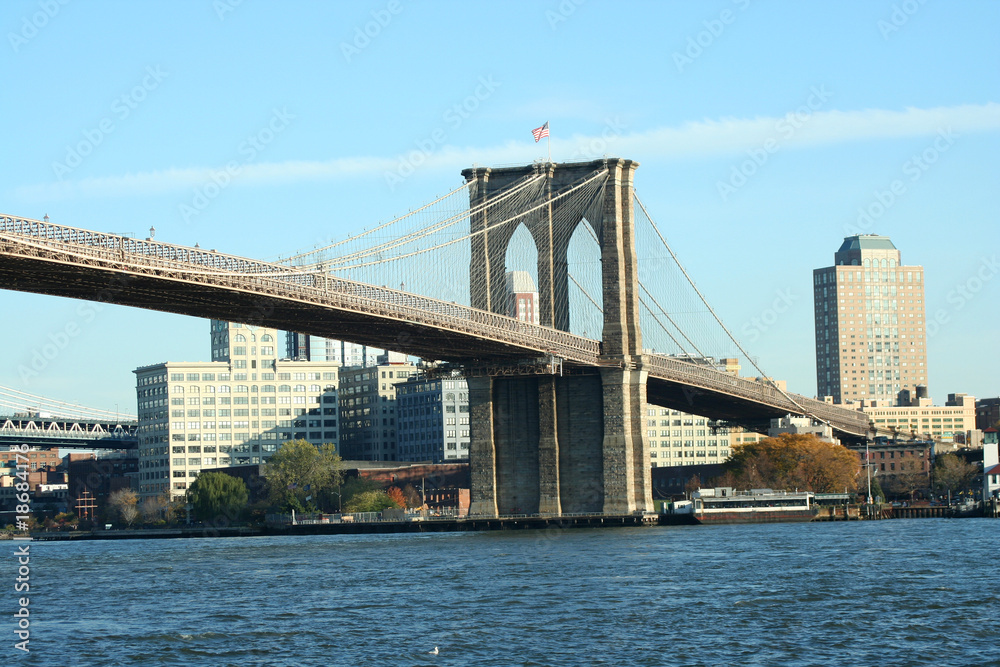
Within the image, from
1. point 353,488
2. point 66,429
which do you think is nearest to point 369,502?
point 353,488

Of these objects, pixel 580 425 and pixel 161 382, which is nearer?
pixel 580 425

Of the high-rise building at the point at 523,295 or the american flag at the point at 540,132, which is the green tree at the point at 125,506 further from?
the american flag at the point at 540,132

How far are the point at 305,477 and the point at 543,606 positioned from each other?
7607cm

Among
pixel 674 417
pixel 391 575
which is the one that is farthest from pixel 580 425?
pixel 674 417

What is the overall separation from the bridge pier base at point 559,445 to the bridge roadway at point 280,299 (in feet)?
5.81

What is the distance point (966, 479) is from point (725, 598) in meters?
73.7

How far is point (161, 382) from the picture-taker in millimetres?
145875

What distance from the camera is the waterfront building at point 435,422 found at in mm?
139875

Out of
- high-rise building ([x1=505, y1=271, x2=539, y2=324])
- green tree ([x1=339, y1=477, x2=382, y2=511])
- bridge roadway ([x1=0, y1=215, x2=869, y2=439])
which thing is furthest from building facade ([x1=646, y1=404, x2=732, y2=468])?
bridge roadway ([x1=0, y1=215, x2=869, y2=439])

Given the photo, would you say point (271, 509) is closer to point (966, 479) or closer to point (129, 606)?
point (966, 479)

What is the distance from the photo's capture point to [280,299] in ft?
191

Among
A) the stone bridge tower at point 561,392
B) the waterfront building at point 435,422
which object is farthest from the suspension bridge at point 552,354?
the waterfront building at point 435,422

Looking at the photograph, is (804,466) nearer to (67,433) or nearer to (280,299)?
(280,299)

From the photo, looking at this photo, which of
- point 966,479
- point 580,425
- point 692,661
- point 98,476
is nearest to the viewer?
point 692,661
